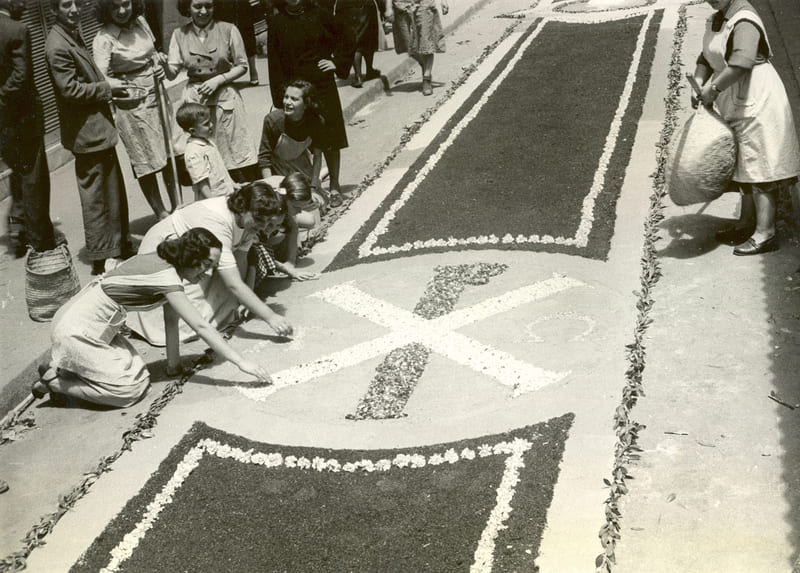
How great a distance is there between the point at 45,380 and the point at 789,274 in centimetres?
500

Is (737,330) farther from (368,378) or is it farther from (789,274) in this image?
(368,378)

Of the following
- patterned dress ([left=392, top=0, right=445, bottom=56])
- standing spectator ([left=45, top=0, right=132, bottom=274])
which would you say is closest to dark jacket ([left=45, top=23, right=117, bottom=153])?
standing spectator ([left=45, top=0, right=132, bottom=274])

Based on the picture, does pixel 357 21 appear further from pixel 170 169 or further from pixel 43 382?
pixel 43 382

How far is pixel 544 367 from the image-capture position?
20.4 feet

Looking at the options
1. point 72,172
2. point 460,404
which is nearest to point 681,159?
point 460,404

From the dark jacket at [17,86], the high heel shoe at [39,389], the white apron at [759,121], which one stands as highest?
the dark jacket at [17,86]

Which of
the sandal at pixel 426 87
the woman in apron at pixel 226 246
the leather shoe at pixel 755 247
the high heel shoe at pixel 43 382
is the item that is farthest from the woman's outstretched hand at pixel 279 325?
the sandal at pixel 426 87

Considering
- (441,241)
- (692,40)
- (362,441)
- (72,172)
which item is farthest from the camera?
(692,40)

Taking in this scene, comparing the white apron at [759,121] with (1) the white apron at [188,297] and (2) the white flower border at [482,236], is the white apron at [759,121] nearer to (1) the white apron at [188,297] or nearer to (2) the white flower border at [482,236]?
(2) the white flower border at [482,236]

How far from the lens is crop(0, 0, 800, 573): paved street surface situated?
15.8ft

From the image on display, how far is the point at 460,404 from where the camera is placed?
5961 millimetres

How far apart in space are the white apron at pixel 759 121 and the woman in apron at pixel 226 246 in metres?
3.27

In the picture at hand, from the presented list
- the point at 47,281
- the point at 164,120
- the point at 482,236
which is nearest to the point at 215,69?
the point at 164,120

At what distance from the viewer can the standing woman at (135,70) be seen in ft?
27.0
